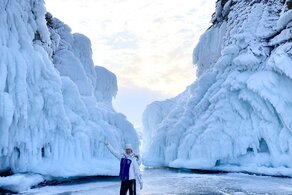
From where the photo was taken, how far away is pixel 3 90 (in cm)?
1571

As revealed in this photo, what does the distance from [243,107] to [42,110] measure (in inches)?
638

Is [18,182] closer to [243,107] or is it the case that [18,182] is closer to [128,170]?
[128,170]

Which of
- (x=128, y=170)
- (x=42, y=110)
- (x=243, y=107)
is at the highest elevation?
(x=243, y=107)

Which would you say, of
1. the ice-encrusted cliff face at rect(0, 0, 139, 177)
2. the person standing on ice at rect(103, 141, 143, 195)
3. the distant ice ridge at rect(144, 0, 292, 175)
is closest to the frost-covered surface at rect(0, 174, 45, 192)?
the ice-encrusted cliff face at rect(0, 0, 139, 177)

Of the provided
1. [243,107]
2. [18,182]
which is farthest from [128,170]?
[243,107]

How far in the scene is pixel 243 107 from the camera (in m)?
30.5

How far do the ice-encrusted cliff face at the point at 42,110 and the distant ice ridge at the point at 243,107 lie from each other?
7562 mm

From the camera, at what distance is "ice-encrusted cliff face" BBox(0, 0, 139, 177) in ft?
54.2

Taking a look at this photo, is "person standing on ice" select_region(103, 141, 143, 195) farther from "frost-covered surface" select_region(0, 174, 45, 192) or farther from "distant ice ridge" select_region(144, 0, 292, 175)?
"distant ice ridge" select_region(144, 0, 292, 175)

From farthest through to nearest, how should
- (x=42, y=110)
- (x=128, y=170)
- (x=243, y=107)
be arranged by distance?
(x=243, y=107) → (x=42, y=110) → (x=128, y=170)

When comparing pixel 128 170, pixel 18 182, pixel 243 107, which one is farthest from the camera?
pixel 243 107

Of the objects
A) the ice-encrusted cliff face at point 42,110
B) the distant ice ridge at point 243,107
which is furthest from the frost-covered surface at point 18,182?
the distant ice ridge at point 243,107

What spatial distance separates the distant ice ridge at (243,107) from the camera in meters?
27.2

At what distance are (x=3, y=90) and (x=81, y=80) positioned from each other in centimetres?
1114
